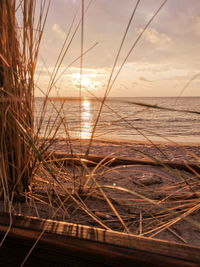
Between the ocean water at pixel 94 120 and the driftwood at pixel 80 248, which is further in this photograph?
the ocean water at pixel 94 120

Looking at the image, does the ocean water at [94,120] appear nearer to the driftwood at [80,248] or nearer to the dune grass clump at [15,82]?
the dune grass clump at [15,82]

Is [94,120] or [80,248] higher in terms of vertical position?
[94,120]

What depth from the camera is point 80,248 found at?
1.47 feet

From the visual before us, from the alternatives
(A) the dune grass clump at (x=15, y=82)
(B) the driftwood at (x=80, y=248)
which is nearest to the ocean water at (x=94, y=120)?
(A) the dune grass clump at (x=15, y=82)

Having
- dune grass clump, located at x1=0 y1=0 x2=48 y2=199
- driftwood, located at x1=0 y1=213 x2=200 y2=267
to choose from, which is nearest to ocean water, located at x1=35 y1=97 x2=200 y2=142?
dune grass clump, located at x1=0 y1=0 x2=48 y2=199

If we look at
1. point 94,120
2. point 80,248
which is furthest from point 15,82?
point 80,248

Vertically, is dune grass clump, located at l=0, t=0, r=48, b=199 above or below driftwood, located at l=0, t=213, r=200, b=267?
above

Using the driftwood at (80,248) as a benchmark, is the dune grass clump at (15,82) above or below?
above

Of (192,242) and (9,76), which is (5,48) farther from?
(192,242)

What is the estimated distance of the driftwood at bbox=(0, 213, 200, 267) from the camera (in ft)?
1.36

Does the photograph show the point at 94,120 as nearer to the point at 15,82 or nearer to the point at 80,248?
the point at 15,82

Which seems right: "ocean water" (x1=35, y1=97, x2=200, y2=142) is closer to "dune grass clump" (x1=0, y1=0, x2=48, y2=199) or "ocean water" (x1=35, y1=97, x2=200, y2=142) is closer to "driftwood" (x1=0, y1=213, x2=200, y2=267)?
"dune grass clump" (x1=0, y1=0, x2=48, y2=199)

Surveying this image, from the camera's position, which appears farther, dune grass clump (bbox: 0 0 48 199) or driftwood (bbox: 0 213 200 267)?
dune grass clump (bbox: 0 0 48 199)

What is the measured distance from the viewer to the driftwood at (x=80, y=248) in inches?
16.3
